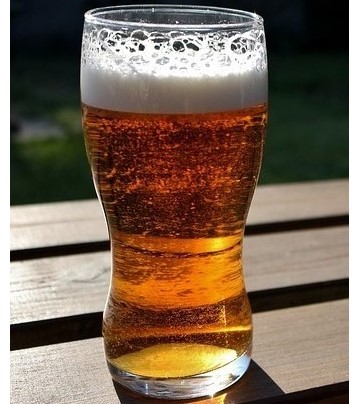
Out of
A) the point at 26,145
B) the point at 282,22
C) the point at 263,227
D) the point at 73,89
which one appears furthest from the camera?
the point at 282,22

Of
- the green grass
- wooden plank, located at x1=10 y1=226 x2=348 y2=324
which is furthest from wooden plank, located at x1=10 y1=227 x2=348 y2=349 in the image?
the green grass

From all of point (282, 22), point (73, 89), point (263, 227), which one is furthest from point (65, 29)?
point (263, 227)

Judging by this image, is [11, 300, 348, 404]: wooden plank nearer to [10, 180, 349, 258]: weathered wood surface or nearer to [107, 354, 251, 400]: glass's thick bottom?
[107, 354, 251, 400]: glass's thick bottom

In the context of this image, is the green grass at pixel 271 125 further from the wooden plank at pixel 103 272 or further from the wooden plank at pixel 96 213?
the wooden plank at pixel 103 272

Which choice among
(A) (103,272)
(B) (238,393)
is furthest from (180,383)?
(A) (103,272)

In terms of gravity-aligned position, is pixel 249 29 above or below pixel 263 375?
above

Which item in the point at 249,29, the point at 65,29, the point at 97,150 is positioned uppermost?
the point at 249,29

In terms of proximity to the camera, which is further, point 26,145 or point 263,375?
point 26,145

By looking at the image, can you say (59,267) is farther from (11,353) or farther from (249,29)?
(249,29)

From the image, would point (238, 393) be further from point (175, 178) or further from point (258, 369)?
point (175, 178)
